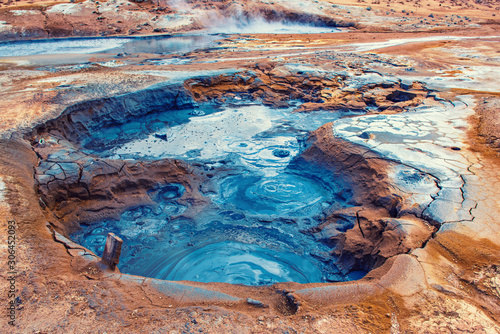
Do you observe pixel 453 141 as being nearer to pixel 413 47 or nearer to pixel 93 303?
pixel 93 303

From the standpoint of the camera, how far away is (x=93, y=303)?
2.28 metres

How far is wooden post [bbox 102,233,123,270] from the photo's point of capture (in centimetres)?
261

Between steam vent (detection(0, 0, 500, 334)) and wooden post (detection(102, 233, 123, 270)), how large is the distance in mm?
24

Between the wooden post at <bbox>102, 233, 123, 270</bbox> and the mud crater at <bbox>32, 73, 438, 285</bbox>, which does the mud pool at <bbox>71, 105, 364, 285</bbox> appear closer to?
the mud crater at <bbox>32, 73, 438, 285</bbox>

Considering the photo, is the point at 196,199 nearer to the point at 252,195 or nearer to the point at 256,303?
the point at 252,195

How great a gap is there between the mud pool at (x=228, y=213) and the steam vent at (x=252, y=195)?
0.08 ft

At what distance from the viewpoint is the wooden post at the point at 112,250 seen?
2.61m

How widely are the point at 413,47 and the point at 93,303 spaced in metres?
13.5

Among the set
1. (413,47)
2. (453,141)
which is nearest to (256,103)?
(453,141)

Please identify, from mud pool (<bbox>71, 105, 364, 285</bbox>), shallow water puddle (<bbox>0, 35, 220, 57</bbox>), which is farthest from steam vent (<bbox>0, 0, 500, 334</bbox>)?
shallow water puddle (<bbox>0, 35, 220, 57</bbox>)

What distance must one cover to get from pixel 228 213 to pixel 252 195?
514 millimetres

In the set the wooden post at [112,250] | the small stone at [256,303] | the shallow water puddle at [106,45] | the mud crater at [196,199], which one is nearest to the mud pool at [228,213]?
the mud crater at [196,199]

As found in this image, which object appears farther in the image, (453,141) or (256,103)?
(256,103)

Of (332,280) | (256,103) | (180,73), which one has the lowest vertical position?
(332,280)
